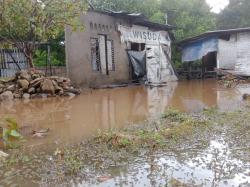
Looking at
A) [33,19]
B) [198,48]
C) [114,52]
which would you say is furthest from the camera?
[198,48]

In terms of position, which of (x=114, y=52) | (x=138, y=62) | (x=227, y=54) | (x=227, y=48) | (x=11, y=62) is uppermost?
(x=227, y=48)

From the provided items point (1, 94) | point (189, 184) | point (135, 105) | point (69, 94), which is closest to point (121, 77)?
point (69, 94)

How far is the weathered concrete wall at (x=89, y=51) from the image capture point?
611 inches

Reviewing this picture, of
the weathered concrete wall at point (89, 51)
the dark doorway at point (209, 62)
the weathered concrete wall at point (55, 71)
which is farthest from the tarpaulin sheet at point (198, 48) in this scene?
the weathered concrete wall at point (55, 71)

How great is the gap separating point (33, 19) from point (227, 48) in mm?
12971

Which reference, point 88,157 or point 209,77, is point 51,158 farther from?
point 209,77

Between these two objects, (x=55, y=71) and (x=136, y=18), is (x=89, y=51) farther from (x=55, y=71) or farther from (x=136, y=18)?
(x=136, y=18)

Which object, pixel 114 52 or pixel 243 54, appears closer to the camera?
pixel 114 52

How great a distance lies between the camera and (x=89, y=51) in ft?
53.9

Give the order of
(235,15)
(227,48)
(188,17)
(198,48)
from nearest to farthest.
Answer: (227,48) → (198,48) → (188,17) → (235,15)

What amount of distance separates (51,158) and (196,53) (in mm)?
19256

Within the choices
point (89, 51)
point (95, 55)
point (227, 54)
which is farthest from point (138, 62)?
point (227, 54)

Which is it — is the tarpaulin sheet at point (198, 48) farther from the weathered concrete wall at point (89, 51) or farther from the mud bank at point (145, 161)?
the mud bank at point (145, 161)

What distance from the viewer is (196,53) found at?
2278cm
